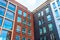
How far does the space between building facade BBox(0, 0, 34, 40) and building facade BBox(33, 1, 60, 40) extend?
7.60ft

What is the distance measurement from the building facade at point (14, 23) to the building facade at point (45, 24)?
2316 millimetres

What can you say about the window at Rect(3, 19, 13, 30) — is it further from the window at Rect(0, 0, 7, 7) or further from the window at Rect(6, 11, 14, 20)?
the window at Rect(0, 0, 7, 7)

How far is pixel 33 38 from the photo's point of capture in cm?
2867

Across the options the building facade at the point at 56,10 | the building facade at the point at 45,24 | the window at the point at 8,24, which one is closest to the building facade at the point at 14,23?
the window at the point at 8,24

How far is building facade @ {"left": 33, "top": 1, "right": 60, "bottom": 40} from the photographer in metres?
24.4

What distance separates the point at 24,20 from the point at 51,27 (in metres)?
9.73

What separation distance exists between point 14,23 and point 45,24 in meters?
10.1

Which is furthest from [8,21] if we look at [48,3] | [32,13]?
[48,3]

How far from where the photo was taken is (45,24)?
89.8ft

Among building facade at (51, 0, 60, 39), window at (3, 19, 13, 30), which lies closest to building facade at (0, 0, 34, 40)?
window at (3, 19, 13, 30)

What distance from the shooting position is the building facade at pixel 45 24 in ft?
80.2

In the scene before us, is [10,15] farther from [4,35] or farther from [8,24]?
[4,35]

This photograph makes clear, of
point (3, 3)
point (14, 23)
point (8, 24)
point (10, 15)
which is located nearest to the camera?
point (8, 24)

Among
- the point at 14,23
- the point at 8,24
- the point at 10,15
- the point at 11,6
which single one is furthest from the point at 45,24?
the point at 11,6
